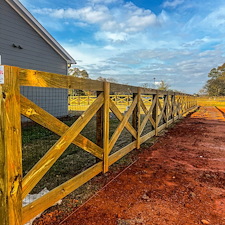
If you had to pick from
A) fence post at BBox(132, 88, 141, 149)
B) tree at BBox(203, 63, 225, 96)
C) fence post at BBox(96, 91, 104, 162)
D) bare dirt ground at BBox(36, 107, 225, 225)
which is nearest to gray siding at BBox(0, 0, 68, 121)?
fence post at BBox(132, 88, 141, 149)

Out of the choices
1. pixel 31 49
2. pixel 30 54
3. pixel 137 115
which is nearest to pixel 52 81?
pixel 137 115

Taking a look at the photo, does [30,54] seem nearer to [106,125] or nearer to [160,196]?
[106,125]

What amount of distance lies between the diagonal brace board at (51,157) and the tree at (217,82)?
172 feet

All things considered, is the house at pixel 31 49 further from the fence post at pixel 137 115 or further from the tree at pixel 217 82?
the tree at pixel 217 82

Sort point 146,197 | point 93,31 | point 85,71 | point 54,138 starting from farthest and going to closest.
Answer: point 85,71 < point 93,31 < point 54,138 < point 146,197

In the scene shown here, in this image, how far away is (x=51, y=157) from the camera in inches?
69.9

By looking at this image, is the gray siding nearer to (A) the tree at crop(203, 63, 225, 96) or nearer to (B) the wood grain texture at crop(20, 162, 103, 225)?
(B) the wood grain texture at crop(20, 162, 103, 225)

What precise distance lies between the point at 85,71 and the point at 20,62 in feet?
169

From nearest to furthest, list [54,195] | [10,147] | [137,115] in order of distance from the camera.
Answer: [10,147] → [54,195] → [137,115]

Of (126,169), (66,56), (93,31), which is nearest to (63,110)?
(66,56)

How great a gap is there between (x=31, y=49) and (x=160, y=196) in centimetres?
721

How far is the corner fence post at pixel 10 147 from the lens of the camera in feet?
4.40

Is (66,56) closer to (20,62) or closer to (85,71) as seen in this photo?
(20,62)

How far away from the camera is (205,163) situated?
3457 mm
